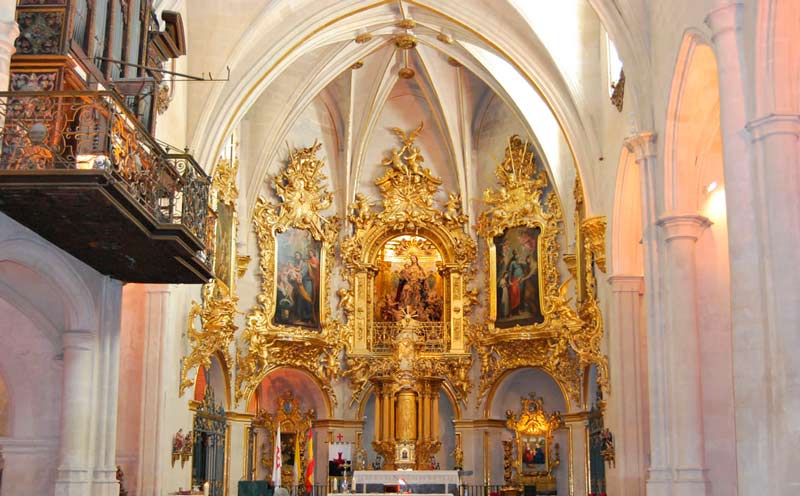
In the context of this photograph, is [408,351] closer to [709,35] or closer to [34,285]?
[34,285]

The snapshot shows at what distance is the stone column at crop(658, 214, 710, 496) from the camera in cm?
1482

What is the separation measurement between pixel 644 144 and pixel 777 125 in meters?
5.40

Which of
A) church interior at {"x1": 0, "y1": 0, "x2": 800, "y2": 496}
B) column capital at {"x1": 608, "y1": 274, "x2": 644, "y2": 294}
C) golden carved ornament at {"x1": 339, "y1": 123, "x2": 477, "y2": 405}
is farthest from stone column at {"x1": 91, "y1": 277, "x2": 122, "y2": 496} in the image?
golden carved ornament at {"x1": 339, "y1": 123, "x2": 477, "y2": 405}

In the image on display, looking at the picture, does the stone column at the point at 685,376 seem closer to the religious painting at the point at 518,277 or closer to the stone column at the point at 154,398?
the stone column at the point at 154,398

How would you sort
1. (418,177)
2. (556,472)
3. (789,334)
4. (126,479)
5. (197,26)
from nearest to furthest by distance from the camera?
(789,334), (126,479), (197,26), (556,472), (418,177)

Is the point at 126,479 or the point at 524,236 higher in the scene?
the point at 524,236

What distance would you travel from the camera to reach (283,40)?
22.9m

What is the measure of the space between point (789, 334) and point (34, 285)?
10.6 m

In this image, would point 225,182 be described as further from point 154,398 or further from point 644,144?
point 644,144

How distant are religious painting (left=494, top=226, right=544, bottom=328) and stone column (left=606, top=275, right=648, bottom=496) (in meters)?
6.81

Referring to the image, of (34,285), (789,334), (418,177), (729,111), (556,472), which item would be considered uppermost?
(418,177)

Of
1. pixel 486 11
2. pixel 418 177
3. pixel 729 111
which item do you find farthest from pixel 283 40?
pixel 729 111

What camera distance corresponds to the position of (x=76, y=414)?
1492 cm

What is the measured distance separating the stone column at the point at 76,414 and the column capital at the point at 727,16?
9.83 meters
